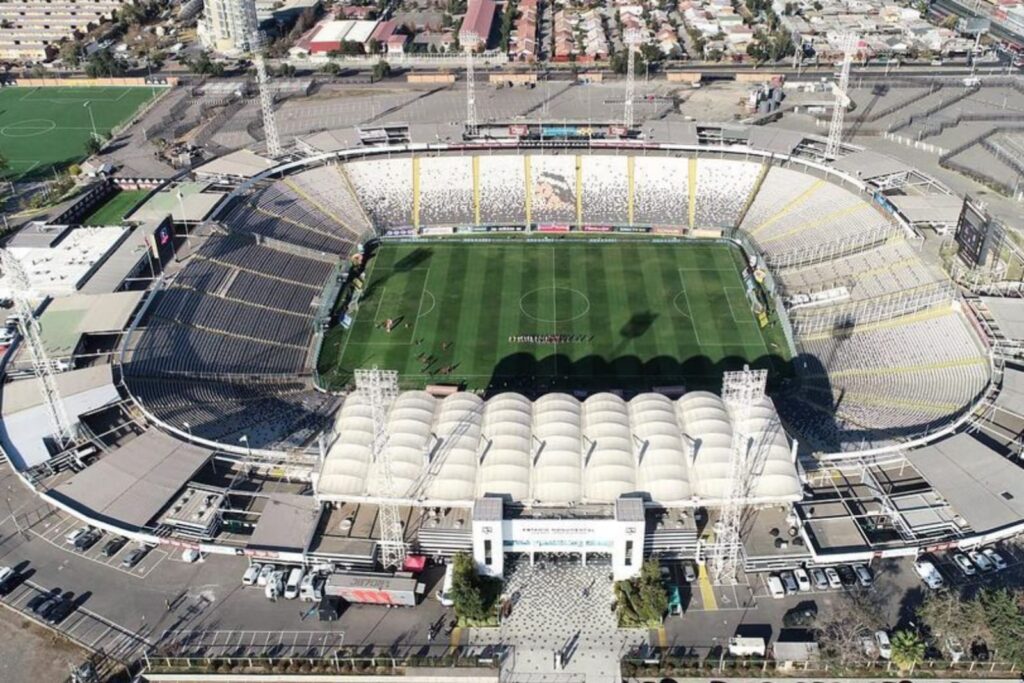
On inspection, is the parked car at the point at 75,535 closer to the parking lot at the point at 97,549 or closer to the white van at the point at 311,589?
the parking lot at the point at 97,549

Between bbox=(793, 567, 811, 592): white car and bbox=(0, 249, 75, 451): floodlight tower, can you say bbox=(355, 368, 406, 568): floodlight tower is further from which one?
bbox=(793, 567, 811, 592): white car

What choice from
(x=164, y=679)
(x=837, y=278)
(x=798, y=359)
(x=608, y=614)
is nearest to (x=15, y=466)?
(x=164, y=679)

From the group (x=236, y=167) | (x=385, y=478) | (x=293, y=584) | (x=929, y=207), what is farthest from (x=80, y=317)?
(x=929, y=207)

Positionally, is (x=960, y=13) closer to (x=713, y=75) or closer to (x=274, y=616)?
(x=713, y=75)

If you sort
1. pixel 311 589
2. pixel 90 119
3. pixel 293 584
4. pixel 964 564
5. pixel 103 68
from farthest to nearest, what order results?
1. pixel 103 68
2. pixel 90 119
3. pixel 964 564
4. pixel 293 584
5. pixel 311 589

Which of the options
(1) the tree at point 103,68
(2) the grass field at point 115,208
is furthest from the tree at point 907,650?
(1) the tree at point 103,68

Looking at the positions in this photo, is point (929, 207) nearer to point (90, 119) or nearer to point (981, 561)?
point (981, 561)
